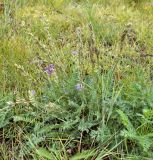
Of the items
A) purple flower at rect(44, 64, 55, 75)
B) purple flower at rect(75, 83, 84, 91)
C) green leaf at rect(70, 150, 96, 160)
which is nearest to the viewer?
green leaf at rect(70, 150, 96, 160)

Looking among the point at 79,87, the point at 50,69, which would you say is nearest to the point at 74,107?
the point at 79,87

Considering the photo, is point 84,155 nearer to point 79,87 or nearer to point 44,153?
point 44,153

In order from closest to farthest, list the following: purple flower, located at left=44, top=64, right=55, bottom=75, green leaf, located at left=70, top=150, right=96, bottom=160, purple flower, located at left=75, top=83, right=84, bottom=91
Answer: green leaf, located at left=70, top=150, right=96, bottom=160 < purple flower, located at left=75, top=83, right=84, bottom=91 < purple flower, located at left=44, top=64, right=55, bottom=75

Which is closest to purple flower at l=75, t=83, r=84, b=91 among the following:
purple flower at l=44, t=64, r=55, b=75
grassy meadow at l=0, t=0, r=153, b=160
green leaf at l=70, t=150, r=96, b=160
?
grassy meadow at l=0, t=0, r=153, b=160

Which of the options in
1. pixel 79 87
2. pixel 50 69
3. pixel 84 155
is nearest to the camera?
pixel 84 155

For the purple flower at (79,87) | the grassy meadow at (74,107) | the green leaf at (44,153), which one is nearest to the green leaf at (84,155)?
the grassy meadow at (74,107)

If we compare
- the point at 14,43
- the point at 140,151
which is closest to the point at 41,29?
the point at 14,43

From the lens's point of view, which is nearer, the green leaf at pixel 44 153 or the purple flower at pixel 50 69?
the green leaf at pixel 44 153

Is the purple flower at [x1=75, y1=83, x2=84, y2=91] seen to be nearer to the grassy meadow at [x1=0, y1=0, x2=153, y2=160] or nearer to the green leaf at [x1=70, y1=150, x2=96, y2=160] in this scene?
the grassy meadow at [x1=0, y1=0, x2=153, y2=160]

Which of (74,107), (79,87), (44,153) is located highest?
(79,87)

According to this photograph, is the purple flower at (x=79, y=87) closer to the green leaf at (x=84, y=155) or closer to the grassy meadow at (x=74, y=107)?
the grassy meadow at (x=74, y=107)

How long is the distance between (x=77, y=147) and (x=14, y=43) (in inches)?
47.1

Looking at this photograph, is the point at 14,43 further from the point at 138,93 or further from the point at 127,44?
the point at 138,93

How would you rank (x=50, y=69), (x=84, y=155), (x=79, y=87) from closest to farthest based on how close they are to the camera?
(x=84, y=155), (x=79, y=87), (x=50, y=69)
